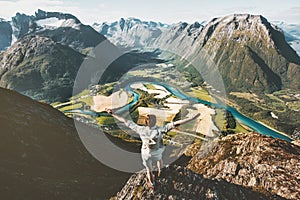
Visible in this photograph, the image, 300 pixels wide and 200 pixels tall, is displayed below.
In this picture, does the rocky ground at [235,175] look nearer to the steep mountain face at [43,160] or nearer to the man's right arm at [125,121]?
the man's right arm at [125,121]

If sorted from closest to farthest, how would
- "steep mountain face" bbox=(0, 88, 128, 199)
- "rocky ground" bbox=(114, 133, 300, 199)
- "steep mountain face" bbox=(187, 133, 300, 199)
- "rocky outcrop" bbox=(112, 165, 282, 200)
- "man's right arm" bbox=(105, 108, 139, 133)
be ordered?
"man's right arm" bbox=(105, 108, 139, 133)
"rocky outcrop" bbox=(112, 165, 282, 200)
"rocky ground" bbox=(114, 133, 300, 199)
"steep mountain face" bbox=(187, 133, 300, 199)
"steep mountain face" bbox=(0, 88, 128, 199)

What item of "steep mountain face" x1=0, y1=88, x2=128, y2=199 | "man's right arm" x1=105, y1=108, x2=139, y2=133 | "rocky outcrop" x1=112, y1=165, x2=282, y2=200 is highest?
"man's right arm" x1=105, y1=108, x2=139, y2=133

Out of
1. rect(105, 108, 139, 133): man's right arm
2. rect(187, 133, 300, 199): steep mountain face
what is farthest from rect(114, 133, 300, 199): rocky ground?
rect(105, 108, 139, 133): man's right arm

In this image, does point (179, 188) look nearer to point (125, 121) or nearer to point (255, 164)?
point (125, 121)

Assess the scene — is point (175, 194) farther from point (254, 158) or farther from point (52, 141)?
point (52, 141)

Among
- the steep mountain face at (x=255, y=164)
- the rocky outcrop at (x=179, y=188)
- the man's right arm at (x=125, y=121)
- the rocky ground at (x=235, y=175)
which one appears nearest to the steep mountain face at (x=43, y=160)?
the rocky ground at (x=235, y=175)

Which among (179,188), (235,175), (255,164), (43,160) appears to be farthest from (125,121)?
(43,160)

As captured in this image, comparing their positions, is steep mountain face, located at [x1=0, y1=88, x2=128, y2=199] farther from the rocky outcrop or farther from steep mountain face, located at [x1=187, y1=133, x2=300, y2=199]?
steep mountain face, located at [x1=187, y1=133, x2=300, y2=199]
